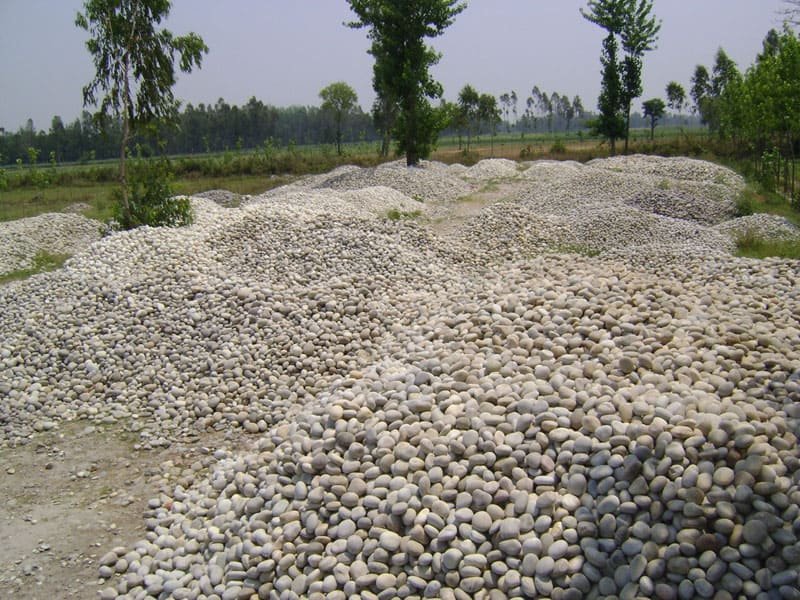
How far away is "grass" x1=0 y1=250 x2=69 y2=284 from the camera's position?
1176 centimetres

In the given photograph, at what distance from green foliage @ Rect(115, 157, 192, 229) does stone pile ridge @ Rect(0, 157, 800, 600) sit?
9.67ft

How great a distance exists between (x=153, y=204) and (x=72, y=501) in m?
8.08

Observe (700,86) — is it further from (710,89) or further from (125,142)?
(125,142)

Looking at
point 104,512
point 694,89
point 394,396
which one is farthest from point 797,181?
point 694,89

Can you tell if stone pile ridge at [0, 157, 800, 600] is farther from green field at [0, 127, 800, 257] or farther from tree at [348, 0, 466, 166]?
tree at [348, 0, 466, 166]

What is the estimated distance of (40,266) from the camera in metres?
12.5

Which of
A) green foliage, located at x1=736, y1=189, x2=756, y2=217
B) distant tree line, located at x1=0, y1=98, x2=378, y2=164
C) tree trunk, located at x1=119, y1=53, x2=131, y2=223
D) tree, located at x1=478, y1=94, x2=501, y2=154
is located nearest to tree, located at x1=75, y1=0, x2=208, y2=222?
tree trunk, located at x1=119, y1=53, x2=131, y2=223

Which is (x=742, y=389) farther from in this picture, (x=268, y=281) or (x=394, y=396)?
(x=268, y=281)

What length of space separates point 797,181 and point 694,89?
1130 inches

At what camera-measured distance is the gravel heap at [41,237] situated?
13.0m

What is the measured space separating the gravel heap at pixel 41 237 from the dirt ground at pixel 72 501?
328 inches

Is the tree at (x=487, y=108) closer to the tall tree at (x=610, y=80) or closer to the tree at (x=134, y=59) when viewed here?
the tall tree at (x=610, y=80)

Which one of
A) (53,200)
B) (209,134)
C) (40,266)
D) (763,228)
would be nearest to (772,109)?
(763,228)

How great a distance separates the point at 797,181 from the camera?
2080 centimetres
